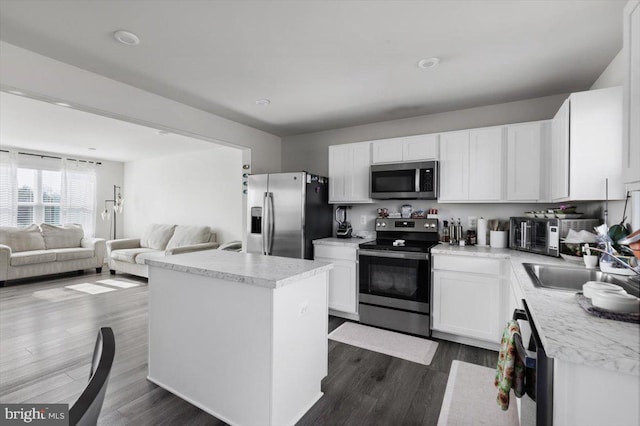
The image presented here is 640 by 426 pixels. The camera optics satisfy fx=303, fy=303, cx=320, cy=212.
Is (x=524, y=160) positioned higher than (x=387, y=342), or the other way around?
(x=524, y=160)

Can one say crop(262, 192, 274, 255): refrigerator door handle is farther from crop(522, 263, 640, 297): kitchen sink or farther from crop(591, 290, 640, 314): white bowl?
crop(591, 290, 640, 314): white bowl

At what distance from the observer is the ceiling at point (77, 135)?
12.2 feet

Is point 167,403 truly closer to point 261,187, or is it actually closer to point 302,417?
point 302,417

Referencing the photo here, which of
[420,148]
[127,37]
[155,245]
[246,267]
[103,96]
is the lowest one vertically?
[155,245]

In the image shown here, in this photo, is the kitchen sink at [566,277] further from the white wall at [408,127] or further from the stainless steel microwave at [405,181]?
the white wall at [408,127]

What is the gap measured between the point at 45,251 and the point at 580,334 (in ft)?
24.0

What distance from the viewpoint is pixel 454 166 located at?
3.19 meters

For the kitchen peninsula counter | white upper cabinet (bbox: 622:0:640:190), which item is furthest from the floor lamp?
white upper cabinet (bbox: 622:0:640:190)

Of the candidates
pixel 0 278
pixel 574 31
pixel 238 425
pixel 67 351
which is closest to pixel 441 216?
pixel 574 31

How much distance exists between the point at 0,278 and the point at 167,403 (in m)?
4.95

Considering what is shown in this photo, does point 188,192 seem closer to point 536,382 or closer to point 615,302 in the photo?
point 536,382

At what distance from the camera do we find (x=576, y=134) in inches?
82.7

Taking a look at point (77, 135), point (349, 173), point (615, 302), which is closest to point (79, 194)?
point (77, 135)

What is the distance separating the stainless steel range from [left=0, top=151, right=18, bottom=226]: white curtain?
6.81 metres
